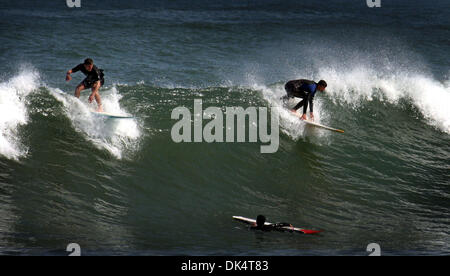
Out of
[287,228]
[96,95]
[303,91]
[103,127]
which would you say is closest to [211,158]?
[103,127]

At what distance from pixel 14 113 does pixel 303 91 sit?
622 centimetres

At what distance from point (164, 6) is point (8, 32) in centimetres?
864

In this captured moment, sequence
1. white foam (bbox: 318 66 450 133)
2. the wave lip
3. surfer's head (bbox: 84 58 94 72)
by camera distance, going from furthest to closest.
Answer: white foam (bbox: 318 66 450 133), surfer's head (bbox: 84 58 94 72), the wave lip

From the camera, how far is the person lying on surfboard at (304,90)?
1249 cm

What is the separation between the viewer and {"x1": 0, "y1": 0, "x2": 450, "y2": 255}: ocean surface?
352 inches

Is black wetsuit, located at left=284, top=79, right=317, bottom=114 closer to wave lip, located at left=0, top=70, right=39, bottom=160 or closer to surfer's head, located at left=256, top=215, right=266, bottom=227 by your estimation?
surfer's head, located at left=256, top=215, right=266, bottom=227

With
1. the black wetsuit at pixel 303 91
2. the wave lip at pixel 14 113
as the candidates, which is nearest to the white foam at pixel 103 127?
A: the wave lip at pixel 14 113

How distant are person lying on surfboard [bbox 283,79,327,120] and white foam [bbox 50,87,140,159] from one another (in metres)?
3.57

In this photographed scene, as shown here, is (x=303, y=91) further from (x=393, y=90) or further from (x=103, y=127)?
(x=393, y=90)

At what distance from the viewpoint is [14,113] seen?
1203 cm

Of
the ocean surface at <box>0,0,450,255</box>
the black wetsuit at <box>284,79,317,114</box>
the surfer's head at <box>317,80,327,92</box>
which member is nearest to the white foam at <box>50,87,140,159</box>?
the ocean surface at <box>0,0,450,255</box>
